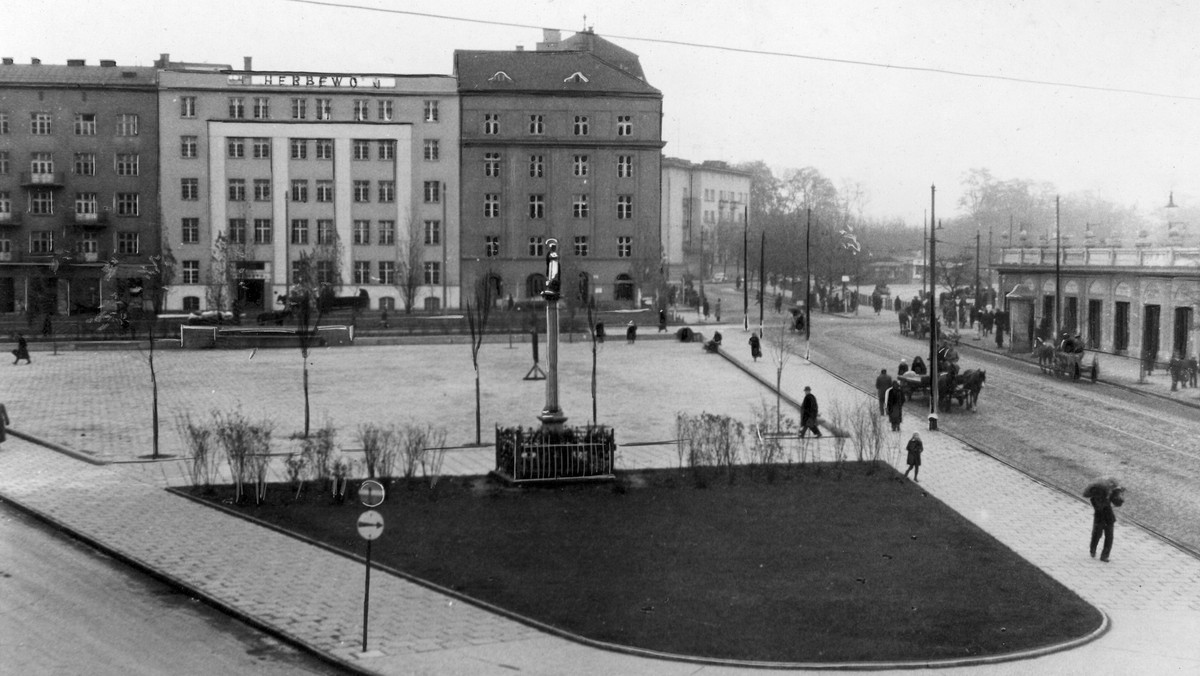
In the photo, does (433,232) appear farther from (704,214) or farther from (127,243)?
(704,214)

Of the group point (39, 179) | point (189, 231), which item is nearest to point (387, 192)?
point (189, 231)

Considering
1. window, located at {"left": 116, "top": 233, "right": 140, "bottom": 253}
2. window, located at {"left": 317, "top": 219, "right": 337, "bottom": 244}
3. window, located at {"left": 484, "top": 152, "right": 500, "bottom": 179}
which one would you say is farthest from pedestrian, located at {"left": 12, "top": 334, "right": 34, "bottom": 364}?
window, located at {"left": 484, "top": 152, "right": 500, "bottom": 179}

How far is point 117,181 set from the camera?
236ft

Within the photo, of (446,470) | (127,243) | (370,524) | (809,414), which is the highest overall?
(127,243)

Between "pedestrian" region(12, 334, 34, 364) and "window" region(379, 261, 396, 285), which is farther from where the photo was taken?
"window" region(379, 261, 396, 285)

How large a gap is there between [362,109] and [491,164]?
8636 millimetres

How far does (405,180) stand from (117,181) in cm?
1761

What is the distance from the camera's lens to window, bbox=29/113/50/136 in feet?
231

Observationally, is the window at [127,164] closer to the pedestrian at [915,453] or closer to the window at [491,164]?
the window at [491,164]

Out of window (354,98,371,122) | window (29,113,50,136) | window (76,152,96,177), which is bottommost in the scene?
window (76,152,96,177)

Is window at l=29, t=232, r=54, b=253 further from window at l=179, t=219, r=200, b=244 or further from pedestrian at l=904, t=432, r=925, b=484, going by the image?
pedestrian at l=904, t=432, r=925, b=484

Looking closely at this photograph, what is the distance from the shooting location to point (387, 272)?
73.8 m

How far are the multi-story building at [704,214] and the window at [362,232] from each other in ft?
127

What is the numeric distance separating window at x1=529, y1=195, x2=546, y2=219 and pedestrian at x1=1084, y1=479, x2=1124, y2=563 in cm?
5934
